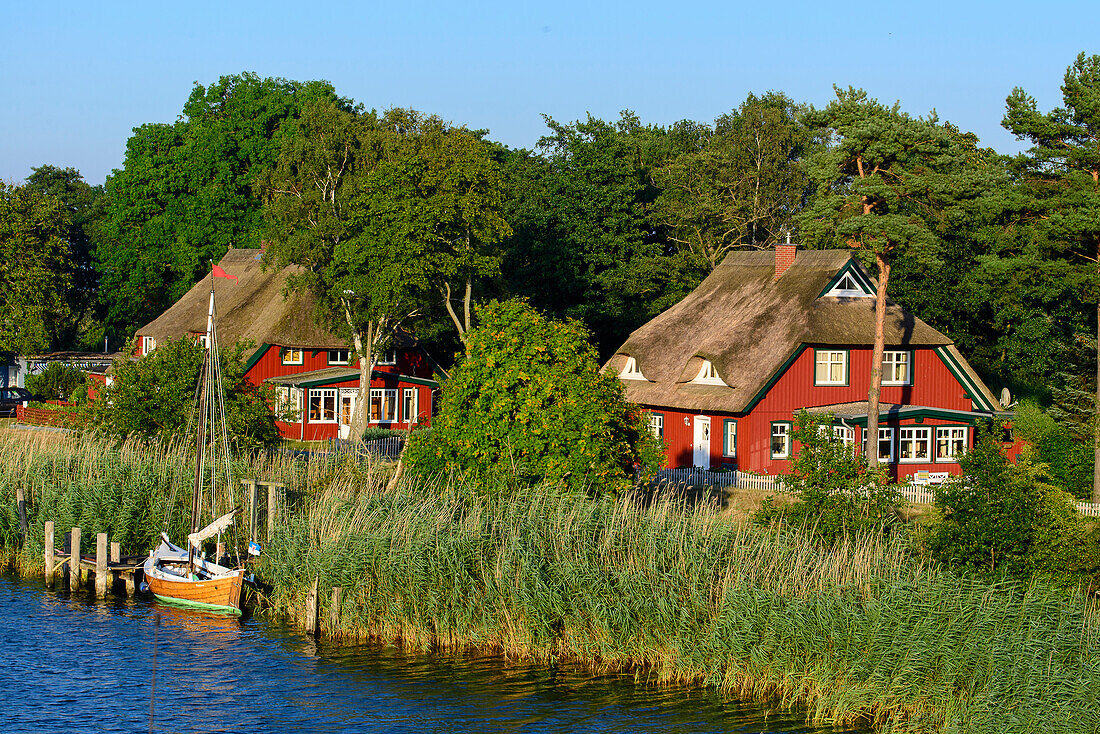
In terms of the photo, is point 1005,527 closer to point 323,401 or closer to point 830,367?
point 830,367

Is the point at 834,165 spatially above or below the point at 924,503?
above

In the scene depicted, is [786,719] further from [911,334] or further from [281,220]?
[281,220]

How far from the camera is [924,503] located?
33688mm

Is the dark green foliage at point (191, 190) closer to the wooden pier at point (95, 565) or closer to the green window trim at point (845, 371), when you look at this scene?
the green window trim at point (845, 371)

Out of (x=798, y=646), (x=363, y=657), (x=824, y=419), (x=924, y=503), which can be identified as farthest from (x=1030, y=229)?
(x=363, y=657)

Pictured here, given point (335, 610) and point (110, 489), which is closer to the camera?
point (335, 610)

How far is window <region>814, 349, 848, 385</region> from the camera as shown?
1625 inches

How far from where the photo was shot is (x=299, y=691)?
19.2 m

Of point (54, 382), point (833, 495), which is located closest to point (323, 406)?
point (54, 382)

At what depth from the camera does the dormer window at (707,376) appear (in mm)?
41250

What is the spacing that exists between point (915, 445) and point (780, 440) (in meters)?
5.12

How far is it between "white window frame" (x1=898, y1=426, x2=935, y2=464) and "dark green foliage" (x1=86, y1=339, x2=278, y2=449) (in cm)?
2176

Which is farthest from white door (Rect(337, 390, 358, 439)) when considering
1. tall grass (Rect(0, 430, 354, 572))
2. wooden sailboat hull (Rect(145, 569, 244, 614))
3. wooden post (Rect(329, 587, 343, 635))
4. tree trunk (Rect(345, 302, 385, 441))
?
wooden post (Rect(329, 587, 343, 635))

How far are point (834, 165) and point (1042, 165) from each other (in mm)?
6624
